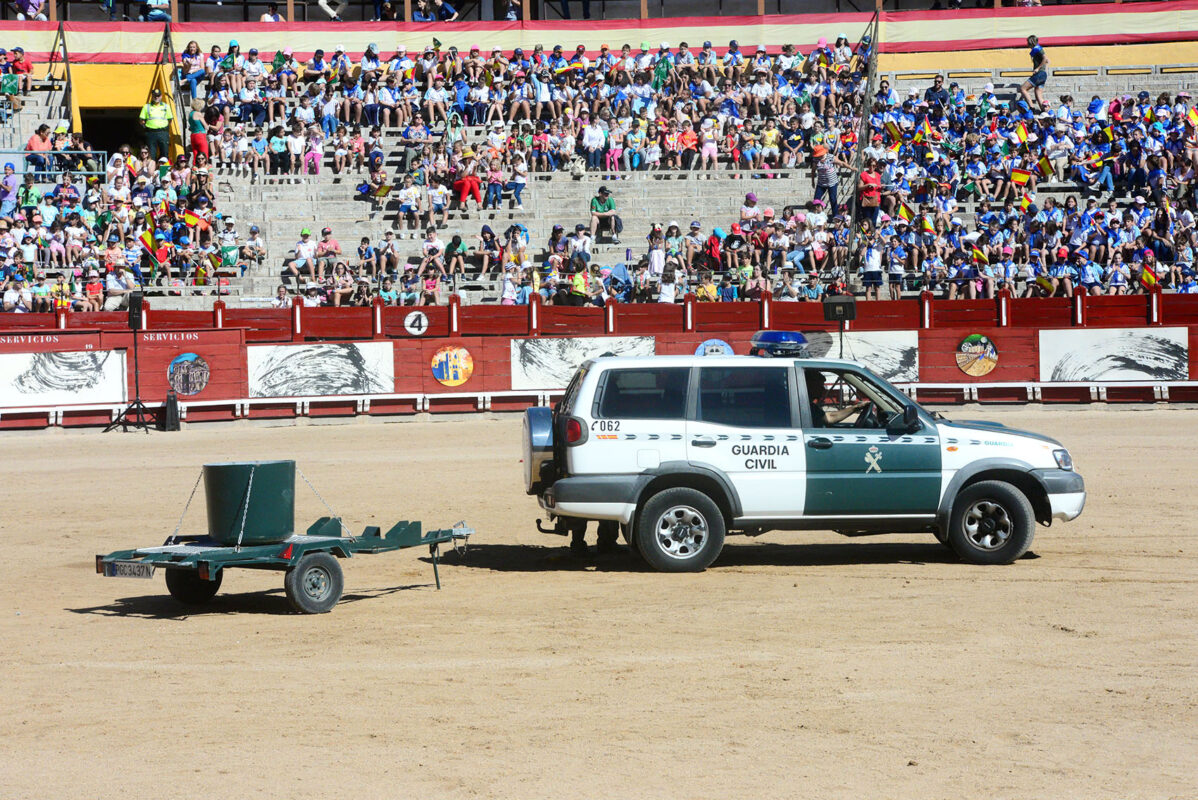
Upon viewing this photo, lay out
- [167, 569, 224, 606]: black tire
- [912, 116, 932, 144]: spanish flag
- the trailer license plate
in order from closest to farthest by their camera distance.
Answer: the trailer license plate < [167, 569, 224, 606]: black tire < [912, 116, 932, 144]: spanish flag

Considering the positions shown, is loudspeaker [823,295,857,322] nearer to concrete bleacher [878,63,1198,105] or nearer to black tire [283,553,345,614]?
black tire [283,553,345,614]

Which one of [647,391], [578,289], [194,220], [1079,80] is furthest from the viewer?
[1079,80]

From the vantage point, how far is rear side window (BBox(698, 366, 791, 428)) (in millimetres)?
11891

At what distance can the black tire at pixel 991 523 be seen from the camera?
1191cm

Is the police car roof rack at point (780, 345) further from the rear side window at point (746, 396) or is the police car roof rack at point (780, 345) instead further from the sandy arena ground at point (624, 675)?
the sandy arena ground at point (624, 675)

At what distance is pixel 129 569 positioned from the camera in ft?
32.5

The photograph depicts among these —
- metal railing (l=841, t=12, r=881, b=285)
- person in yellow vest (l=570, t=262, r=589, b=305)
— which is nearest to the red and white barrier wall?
person in yellow vest (l=570, t=262, r=589, b=305)

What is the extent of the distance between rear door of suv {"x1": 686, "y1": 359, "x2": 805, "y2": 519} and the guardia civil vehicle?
0.01 meters

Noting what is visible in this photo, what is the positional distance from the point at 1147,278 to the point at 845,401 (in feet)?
66.7

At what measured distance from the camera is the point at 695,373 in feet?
39.0

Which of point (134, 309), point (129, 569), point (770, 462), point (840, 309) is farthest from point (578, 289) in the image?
point (129, 569)

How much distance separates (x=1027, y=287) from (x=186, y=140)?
2128 cm

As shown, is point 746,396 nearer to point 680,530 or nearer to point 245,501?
point 680,530

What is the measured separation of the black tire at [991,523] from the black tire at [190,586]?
20.2 ft
